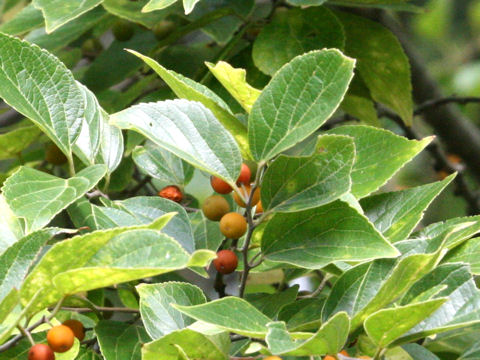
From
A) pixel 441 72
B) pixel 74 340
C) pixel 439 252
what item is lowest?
pixel 441 72

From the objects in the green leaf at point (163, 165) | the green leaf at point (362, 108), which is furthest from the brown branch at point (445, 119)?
the green leaf at point (163, 165)

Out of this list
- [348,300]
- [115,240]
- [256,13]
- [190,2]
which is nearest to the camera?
[115,240]

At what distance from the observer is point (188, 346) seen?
65cm

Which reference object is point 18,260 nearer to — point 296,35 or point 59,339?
point 59,339

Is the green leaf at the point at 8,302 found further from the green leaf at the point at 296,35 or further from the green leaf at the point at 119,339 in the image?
the green leaf at the point at 296,35

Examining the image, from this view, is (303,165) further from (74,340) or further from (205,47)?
(205,47)

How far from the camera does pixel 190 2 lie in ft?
2.92

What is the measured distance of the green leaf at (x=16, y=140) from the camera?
1.10 meters

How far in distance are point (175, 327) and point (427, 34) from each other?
9.44 ft

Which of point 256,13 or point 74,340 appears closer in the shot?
point 74,340

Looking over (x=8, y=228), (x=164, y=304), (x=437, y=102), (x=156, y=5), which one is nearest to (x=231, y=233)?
(x=164, y=304)

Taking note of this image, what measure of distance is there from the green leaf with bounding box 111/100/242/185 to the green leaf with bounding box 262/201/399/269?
8 cm

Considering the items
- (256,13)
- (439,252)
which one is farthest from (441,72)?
(439,252)

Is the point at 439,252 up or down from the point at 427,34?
up
